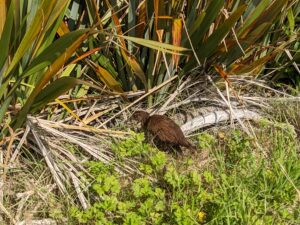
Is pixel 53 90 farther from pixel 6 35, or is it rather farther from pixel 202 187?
pixel 202 187

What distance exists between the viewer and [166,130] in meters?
2.52

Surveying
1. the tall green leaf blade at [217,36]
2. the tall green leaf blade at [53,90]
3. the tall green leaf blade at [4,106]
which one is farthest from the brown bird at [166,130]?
the tall green leaf blade at [4,106]

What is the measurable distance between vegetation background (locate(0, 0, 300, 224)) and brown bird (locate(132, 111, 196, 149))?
8cm

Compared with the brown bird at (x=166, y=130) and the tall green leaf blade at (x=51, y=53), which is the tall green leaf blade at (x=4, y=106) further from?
the brown bird at (x=166, y=130)

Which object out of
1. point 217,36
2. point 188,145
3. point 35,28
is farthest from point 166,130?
point 35,28

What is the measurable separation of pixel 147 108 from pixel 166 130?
324 millimetres

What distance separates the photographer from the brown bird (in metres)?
2.51

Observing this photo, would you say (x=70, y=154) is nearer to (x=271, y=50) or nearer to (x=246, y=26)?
(x=246, y=26)

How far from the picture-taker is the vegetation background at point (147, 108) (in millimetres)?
2133

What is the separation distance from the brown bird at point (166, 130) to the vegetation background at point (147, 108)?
84 mm

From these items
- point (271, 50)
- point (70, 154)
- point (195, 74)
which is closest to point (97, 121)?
point (70, 154)

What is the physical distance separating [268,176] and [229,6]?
935 mm

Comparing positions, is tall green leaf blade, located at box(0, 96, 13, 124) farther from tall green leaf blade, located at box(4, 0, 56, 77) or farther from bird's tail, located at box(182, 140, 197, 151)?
bird's tail, located at box(182, 140, 197, 151)

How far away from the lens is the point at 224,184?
2234mm
